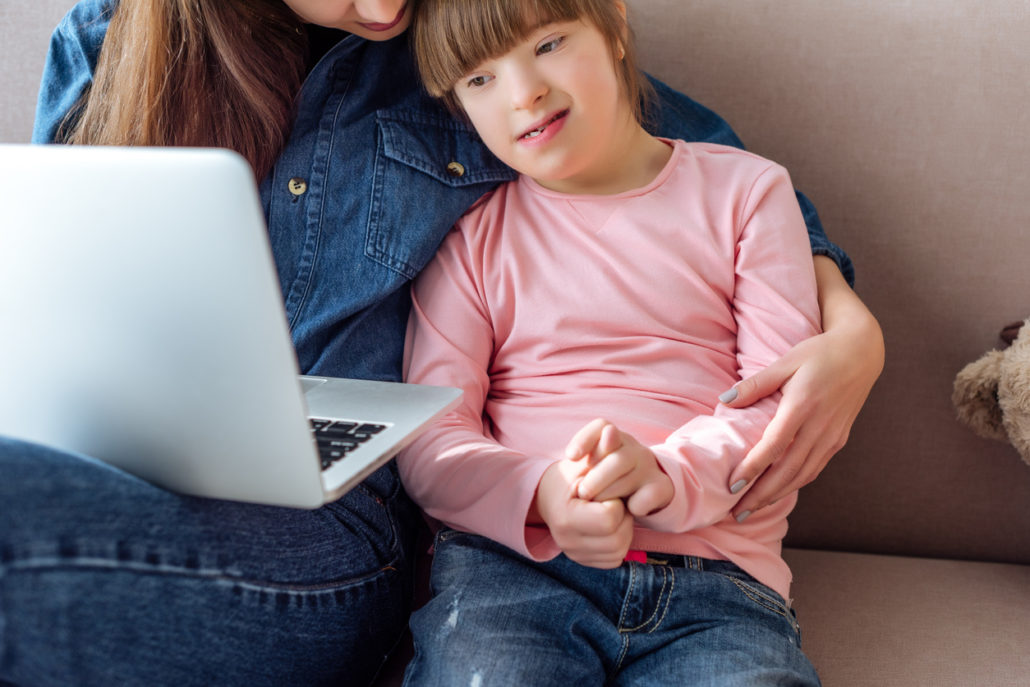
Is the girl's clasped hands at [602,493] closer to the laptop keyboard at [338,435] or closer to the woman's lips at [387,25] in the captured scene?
the laptop keyboard at [338,435]

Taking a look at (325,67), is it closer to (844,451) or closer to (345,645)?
(345,645)

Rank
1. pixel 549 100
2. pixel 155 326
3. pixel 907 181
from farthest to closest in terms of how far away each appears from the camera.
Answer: pixel 907 181
pixel 549 100
pixel 155 326

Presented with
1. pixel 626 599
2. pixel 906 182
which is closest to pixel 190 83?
pixel 626 599

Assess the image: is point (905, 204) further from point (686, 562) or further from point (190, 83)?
point (190, 83)

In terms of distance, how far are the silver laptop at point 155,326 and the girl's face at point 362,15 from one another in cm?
48

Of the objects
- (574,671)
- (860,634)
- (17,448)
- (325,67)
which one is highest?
(325,67)

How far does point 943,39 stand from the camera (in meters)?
1.11

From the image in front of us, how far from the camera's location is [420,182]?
1017 millimetres

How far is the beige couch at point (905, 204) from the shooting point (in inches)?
43.7

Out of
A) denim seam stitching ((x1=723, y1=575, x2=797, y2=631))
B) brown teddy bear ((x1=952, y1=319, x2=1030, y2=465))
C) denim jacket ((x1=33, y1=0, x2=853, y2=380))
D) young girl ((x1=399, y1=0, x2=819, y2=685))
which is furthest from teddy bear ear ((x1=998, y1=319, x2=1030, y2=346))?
denim seam stitching ((x1=723, y1=575, x2=797, y2=631))

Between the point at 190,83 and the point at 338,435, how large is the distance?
1.73 ft

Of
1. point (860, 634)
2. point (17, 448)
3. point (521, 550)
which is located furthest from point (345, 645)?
point (860, 634)

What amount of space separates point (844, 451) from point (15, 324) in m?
0.99

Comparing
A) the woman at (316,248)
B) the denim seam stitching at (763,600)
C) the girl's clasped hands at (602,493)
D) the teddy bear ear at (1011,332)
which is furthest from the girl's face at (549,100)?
the teddy bear ear at (1011,332)
